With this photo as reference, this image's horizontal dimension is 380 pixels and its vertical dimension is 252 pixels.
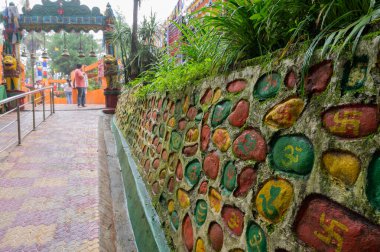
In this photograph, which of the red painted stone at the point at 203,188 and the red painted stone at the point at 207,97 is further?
the red painted stone at the point at 207,97

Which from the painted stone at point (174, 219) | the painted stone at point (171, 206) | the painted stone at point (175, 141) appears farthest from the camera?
the painted stone at point (175, 141)

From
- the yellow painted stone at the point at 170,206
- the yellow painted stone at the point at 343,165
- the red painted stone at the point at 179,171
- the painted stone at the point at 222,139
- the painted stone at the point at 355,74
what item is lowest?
the yellow painted stone at the point at 170,206

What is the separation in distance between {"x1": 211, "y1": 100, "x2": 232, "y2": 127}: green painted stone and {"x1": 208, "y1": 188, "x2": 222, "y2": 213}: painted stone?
376mm

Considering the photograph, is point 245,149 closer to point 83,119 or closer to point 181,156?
point 181,156

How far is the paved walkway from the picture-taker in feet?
7.06

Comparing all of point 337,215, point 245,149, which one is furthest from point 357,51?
point 245,149

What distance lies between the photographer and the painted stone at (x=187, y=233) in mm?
1738

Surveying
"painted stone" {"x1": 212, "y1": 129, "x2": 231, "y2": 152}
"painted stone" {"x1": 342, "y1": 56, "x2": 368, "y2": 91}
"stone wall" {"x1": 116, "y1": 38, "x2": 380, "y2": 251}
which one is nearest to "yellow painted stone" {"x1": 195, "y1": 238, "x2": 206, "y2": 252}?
"stone wall" {"x1": 116, "y1": 38, "x2": 380, "y2": 251}

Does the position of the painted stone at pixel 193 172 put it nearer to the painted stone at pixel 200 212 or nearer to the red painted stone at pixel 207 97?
the painted stone at pixel 200 212

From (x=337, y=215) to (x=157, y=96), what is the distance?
2599mm

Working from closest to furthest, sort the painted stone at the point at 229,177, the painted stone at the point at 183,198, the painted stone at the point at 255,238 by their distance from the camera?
the painted stone at the point at 255,238, the painted stone at the point at 229,177, the painted stone at the point at 183,198

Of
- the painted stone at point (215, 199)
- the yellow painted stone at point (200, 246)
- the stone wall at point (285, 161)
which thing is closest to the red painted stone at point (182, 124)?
the stone wall at point (285, 161)

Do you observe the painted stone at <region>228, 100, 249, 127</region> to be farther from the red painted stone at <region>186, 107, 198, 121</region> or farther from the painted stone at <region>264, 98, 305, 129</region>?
the red painted stone at <region>186, 107, 198, 121</region>

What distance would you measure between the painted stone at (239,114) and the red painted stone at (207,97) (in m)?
0.35
